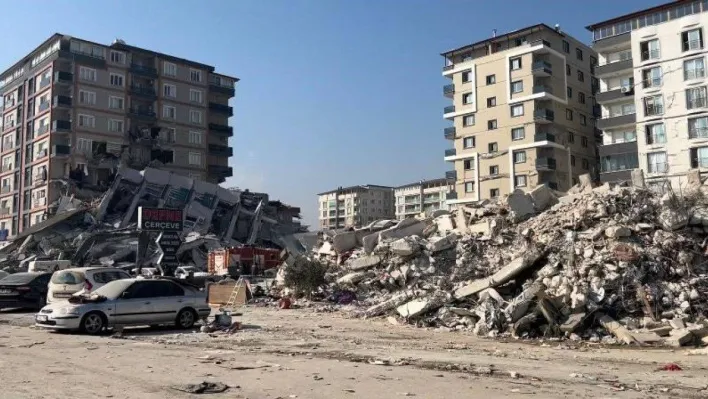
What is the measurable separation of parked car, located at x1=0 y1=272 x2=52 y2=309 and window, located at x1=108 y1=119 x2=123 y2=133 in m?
56.9

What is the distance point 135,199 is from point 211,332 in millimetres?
40809

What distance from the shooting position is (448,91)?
2918 inches

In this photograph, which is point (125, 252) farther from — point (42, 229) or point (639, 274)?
point (639, 274)

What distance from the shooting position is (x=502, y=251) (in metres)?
21.8

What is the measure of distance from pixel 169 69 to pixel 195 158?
12.2 m

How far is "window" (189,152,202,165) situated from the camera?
82.4 metres

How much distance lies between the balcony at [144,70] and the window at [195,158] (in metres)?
11.0

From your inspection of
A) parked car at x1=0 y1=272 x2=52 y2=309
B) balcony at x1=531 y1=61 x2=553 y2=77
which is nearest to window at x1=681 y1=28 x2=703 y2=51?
balcony at x1=531 y1=61 x2=553 y2=77

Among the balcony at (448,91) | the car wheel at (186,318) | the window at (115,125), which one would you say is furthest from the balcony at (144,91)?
the car wheel at (186,318)

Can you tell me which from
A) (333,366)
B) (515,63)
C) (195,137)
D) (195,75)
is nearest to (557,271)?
(333,366)

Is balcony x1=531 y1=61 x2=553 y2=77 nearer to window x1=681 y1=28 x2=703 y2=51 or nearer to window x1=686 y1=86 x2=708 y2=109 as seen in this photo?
window x1=681 y1=28 x2=703 y2=51

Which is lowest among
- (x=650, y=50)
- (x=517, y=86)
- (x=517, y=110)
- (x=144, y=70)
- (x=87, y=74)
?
(x=517, y=110)

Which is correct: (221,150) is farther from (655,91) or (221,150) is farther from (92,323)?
(92,323)

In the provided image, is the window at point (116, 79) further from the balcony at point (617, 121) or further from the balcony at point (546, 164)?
the balcony at point (617, 121)
